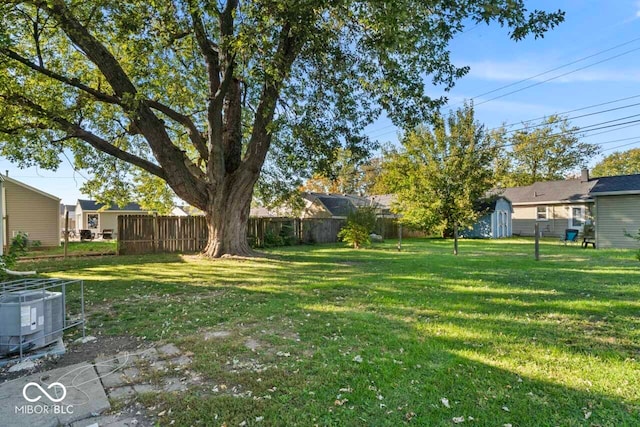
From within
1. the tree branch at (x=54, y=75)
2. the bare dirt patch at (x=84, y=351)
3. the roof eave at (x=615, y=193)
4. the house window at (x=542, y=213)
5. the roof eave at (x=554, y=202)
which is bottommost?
the bare dirt patch at (x=84, y=351)

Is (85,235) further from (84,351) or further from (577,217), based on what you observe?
(577,217)

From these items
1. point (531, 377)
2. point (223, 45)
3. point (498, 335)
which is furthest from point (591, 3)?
point (531, 377)

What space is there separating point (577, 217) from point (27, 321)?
91.9 ft

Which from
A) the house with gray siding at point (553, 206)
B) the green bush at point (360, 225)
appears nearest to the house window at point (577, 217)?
the house with gray siding at point (553, 206)

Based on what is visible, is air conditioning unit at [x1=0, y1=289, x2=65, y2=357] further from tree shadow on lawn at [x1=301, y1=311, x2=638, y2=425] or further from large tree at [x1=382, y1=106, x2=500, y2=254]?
large tree at [x1=382, y1=106, x2=500, y2=254]

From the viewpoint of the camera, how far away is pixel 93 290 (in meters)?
6.23

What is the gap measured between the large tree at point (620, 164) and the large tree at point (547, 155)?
16.9ft

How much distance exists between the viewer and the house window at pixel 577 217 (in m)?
22.5

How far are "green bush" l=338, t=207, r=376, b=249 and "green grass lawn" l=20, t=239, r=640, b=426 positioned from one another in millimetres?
7879

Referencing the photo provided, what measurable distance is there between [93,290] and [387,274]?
5.98 meters

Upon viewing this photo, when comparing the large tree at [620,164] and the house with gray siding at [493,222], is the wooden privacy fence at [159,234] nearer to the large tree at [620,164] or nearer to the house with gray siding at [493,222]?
the house with gray siding at [493,222]

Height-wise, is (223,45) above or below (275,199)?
above

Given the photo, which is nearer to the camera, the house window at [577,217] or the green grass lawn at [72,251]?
the green grass lawn at [72,251]

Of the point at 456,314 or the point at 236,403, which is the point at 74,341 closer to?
the point at 236,403
